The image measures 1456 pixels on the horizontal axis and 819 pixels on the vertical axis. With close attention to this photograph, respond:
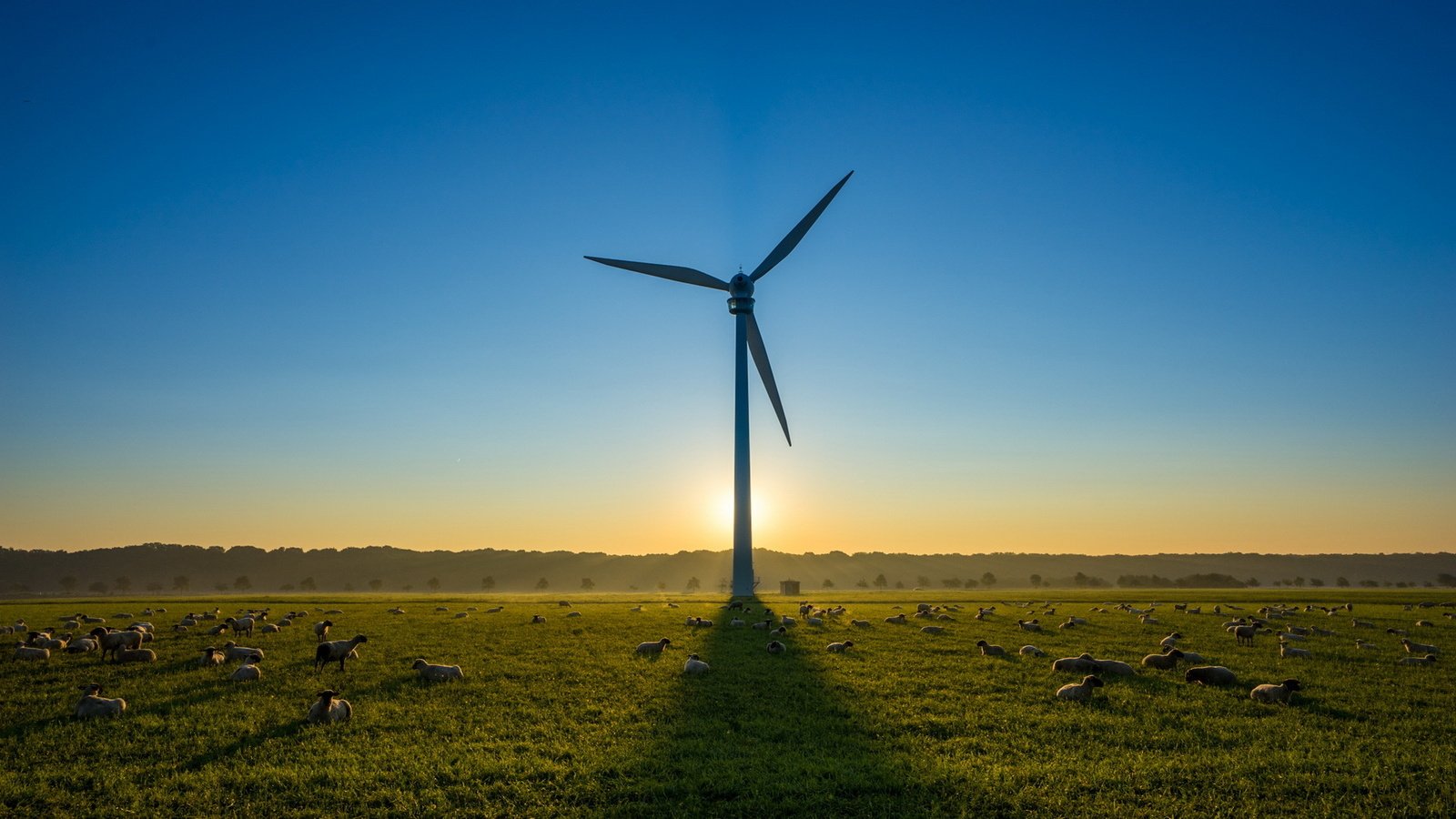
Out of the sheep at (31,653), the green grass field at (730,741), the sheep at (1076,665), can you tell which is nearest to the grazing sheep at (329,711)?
the green grass field at (730,741)

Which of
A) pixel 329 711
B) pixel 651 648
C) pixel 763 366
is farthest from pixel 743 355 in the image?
pixel 329 711

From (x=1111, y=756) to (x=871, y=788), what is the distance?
4564 mm

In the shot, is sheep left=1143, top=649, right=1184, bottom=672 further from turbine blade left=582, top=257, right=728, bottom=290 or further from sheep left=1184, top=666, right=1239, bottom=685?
turbine blade left=582, top=257, right=728, bottom=290

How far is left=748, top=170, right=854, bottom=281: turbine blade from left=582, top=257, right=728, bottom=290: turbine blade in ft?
12.9

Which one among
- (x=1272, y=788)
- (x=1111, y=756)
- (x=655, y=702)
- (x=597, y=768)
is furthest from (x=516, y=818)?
Result: (x=1272, y=788)

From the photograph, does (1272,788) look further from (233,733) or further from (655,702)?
(233,733)

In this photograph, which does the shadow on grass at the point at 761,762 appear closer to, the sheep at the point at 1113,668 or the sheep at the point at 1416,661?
the sheep at the point at 1113,668

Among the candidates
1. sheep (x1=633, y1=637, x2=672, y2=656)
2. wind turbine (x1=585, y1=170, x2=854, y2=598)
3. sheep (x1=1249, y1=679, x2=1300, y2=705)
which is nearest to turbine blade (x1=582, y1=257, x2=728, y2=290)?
wind turbine (x1=585, y1=170, x2=854, y2=598)

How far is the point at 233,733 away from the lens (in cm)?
1376

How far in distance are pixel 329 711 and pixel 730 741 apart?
8.40 meters

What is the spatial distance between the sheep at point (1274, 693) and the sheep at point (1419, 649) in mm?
14254

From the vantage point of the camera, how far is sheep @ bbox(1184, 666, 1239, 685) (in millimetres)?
18875

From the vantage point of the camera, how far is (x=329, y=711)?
1487cm

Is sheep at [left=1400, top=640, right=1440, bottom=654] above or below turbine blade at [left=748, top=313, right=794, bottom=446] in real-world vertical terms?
below
